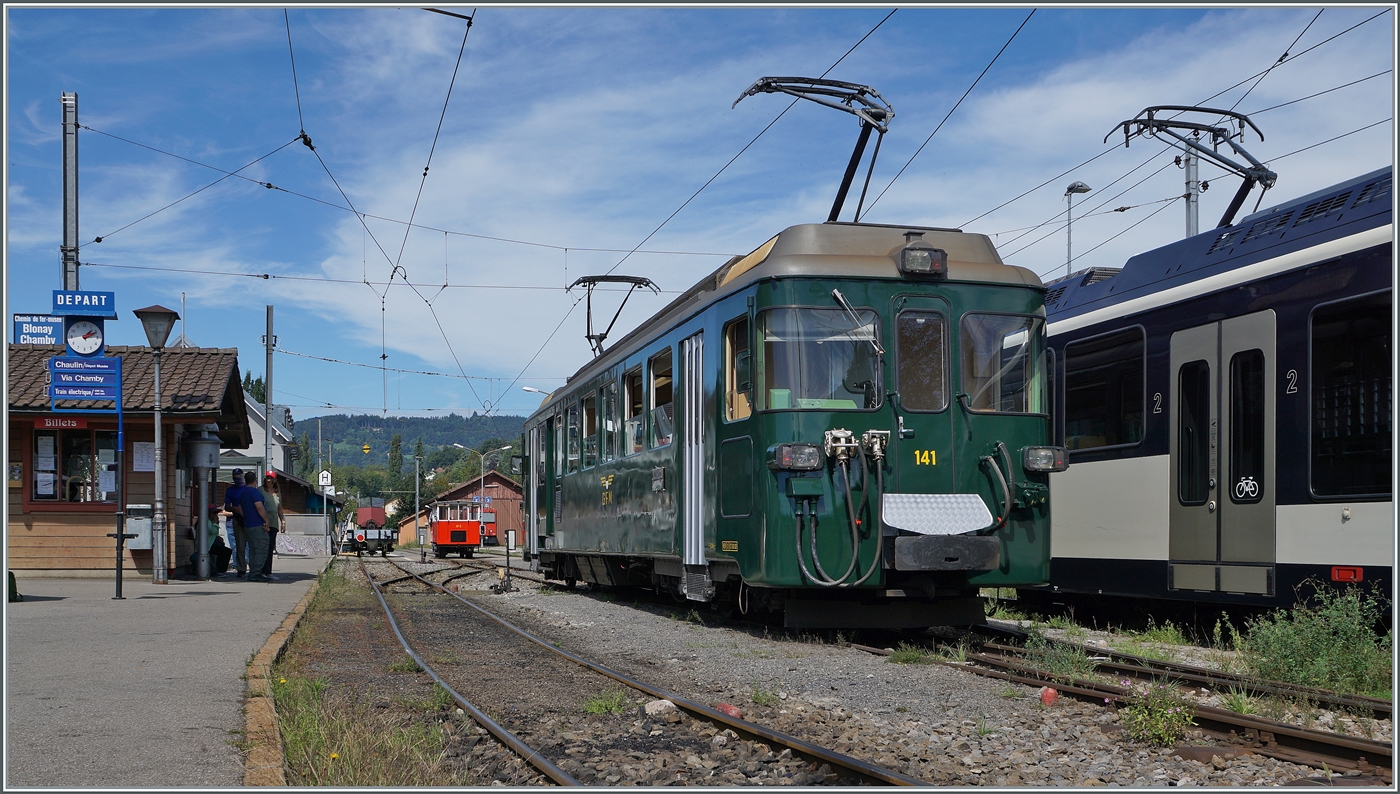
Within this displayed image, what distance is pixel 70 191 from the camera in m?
18.9

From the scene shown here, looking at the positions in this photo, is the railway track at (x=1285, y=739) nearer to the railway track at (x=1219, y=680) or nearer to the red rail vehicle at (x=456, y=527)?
the railway track at (x=1219, y=680)

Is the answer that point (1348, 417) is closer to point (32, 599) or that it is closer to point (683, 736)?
Answer: point (683, 736)

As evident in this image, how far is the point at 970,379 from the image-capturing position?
384 inches

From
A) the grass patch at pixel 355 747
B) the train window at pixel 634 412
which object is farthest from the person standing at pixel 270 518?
the grass patch at pixel 355 747

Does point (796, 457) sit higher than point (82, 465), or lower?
higher

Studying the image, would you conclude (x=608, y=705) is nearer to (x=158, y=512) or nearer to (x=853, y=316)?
(x=853, y=316)

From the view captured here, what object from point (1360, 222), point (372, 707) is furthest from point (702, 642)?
point (1360, 222)

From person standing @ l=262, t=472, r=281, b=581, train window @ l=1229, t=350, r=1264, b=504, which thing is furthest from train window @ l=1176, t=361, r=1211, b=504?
person standing @ l=262, t=472, r=281, b=581

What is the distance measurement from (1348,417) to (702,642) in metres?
5.16

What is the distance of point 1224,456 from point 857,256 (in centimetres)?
325

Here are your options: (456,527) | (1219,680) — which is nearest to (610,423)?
(1219,680)

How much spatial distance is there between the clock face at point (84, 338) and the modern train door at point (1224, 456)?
13.0 m

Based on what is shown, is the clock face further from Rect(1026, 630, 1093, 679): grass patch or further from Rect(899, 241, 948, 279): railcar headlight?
Rect(1026, 630, 1093, 679): grass patch

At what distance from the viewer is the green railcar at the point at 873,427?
9.27 m
